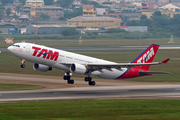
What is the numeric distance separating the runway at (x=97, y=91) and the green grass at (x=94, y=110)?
510 centimetres

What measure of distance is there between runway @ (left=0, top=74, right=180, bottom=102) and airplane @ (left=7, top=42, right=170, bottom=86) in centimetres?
275

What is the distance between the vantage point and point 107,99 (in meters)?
57.5

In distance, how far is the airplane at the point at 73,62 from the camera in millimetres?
65562

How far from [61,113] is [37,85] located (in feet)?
96.9

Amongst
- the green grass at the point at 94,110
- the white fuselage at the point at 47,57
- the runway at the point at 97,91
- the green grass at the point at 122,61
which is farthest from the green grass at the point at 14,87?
the green grass at the point at 122,61

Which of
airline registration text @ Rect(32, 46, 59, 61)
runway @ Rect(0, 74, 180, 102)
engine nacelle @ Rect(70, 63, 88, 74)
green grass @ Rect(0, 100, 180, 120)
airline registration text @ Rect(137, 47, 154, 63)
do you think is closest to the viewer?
green grass @ Rect(0, 100, 180, 120)

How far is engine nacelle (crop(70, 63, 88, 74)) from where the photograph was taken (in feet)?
217

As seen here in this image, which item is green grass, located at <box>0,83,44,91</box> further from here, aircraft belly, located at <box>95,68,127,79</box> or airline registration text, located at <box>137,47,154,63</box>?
airline registration text, located at <box>137,47,154,63</box>

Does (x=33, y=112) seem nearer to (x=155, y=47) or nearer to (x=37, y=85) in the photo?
(x=37, y=85)

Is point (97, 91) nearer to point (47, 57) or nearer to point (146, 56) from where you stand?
point (47, 57)

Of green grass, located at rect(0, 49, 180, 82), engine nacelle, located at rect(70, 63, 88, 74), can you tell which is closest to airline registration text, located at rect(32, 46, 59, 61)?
engine nacelle, located at rect(70, 63, 88, 74)

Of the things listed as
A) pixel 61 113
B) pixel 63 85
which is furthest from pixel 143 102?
pixel 63 85

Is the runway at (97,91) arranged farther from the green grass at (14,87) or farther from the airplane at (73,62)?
the green grass at (14,87)

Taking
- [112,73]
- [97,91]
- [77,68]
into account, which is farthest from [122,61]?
[77,68]
